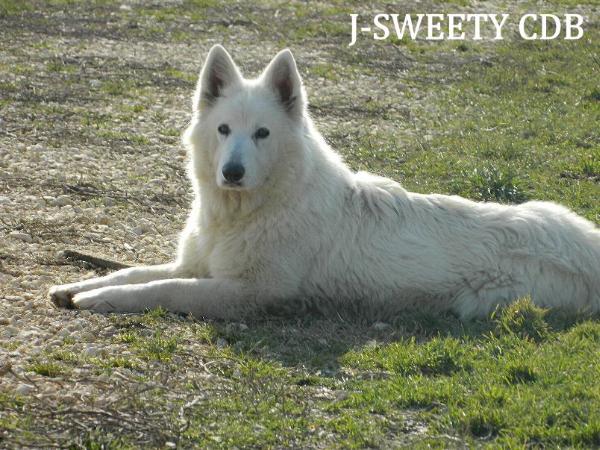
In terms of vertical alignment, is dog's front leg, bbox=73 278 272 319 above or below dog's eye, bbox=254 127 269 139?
below

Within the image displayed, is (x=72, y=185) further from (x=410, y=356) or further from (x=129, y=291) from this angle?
(x=410, y=356)

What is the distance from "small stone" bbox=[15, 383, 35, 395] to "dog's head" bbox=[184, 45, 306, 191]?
6.93ft

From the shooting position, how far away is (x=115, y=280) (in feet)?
23.1

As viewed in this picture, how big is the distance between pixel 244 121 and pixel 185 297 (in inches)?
50.1

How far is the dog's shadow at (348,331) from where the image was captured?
6121mm

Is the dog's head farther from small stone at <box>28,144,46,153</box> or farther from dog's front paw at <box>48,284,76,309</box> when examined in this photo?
small stone at <box>28,144,46,153</box>

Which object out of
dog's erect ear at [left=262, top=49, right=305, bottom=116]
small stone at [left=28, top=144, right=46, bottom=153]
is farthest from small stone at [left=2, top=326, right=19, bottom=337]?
small stone at [left=28, top=144, right=46, bottom=153]

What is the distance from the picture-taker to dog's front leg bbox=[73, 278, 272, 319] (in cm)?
655

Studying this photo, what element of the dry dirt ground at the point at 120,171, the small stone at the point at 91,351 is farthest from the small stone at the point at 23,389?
the small stone at the point at 91,351

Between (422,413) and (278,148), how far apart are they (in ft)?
7.85

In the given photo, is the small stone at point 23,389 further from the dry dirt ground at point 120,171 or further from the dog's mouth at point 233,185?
the dog's mouth at point 233,185

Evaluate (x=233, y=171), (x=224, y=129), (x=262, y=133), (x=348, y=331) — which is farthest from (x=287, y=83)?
(x=348, y=331)

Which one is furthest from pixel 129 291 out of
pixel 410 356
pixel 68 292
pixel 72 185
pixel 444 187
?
pixel 444 187

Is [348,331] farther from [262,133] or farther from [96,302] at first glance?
[96,302]
